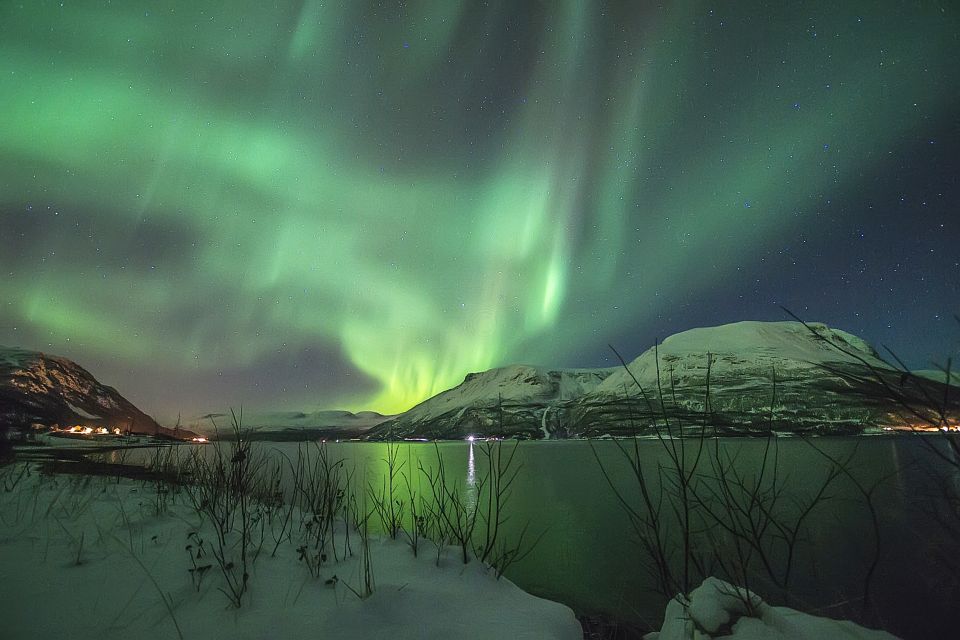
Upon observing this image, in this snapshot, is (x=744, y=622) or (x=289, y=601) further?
(x=289, y=601)

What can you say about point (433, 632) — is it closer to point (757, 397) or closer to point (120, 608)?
point (120, 608)

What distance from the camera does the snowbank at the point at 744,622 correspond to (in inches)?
118

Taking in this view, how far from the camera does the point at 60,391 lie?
15062cm

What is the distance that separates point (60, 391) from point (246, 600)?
204 m

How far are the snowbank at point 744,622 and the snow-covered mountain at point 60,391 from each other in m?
137

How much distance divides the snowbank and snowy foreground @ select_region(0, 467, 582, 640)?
4.27ft

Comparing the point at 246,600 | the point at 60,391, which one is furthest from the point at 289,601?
the point at 60,391

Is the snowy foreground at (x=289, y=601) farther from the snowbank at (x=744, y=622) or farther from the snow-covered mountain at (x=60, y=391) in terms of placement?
the snow-covered mountain at (x=60, y=391)

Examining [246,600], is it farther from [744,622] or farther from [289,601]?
[744,622]

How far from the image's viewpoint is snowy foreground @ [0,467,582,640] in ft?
12.4

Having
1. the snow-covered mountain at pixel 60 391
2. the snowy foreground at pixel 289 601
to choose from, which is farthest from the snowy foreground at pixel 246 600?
the snow-covered mountain at pixel 60 391

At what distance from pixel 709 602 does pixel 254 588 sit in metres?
4.23

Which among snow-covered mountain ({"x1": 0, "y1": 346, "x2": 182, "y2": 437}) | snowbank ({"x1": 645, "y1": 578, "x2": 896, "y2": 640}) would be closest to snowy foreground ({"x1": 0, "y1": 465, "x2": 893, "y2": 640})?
snowbank ({"x1": 645, "y1": 578, "x2": 896, "y2": 640})

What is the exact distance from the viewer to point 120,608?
3969mm
